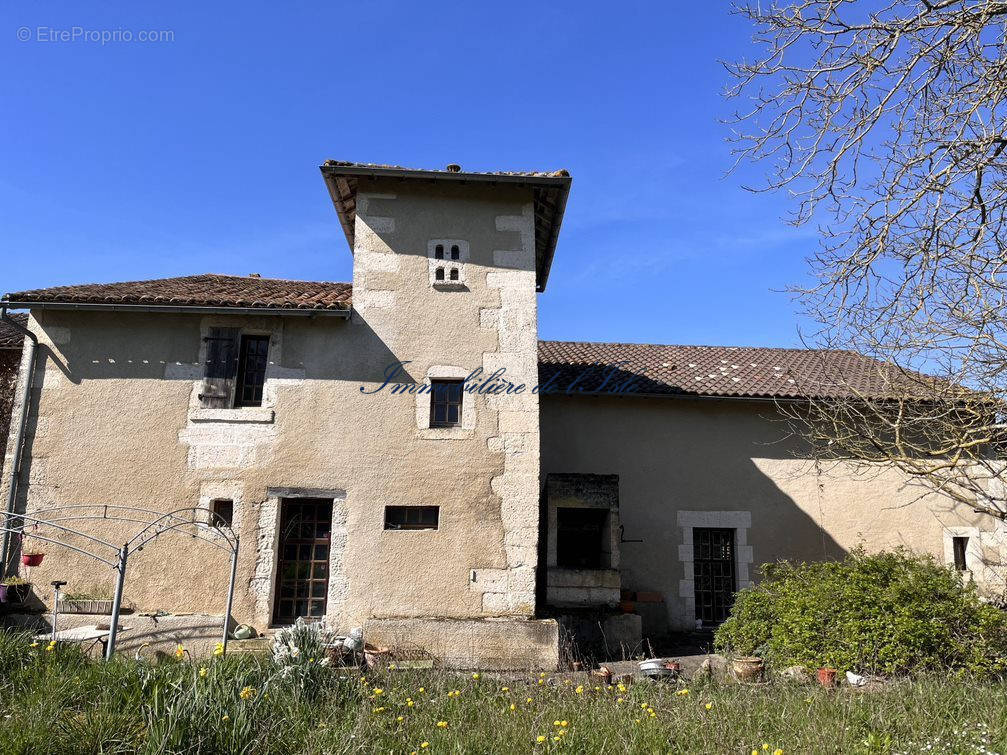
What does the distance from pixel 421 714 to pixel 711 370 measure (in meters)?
9.38

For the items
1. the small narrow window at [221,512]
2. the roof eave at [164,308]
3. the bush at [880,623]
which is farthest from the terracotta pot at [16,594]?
the bush at [880,623]

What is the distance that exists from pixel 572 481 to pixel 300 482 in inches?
149

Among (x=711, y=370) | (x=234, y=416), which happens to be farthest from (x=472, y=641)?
(x=711, y=370)

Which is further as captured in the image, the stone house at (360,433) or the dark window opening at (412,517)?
the dark window opening at (412,517)

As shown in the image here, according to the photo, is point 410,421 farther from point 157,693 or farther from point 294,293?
point 157,693

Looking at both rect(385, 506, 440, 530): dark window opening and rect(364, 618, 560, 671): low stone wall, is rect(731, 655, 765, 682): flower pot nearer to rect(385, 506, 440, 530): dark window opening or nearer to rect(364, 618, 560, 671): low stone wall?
rect(364, 618, 560, 671): low stone wall

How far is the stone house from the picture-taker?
9.00m

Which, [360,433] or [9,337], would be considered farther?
[9,337]

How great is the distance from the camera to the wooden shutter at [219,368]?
30.7 ft

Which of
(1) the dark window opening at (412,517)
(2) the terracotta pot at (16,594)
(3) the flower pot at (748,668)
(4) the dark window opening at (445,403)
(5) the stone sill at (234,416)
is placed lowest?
(3) the flower pot at (748,668)

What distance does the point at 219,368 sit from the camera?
371 inches

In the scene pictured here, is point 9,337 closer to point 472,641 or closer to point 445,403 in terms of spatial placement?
point 445,403

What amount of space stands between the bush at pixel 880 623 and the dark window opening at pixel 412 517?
3.99 meters

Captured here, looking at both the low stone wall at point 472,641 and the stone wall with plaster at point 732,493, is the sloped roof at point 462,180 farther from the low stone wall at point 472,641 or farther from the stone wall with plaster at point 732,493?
the low stone wall at point 472,641
